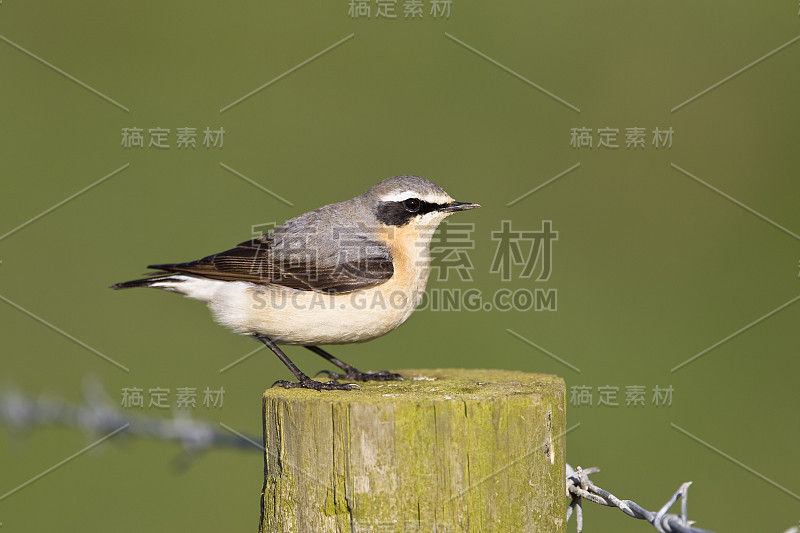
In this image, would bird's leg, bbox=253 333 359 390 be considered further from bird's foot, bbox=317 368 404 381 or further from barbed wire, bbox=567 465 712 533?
barbed wire, bbox=567 465 712 533

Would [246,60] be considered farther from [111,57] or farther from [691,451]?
[691,451]

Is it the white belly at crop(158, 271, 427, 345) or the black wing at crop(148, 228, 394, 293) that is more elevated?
the black wing at crop(148, 228, 394, 293)

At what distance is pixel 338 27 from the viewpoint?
12.0 metres

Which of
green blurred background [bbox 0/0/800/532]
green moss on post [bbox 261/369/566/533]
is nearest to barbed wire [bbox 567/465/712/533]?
green moss on post [bbox 261/369/566/533]

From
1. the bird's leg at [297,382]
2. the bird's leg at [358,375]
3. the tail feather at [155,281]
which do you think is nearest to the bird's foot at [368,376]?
the bird's leg at [358,375]

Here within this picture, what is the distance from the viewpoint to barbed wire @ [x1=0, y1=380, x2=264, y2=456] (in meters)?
5.24

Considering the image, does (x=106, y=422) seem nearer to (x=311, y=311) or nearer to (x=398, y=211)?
(x=311, y=311)

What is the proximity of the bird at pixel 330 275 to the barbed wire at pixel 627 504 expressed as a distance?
66.6 inches

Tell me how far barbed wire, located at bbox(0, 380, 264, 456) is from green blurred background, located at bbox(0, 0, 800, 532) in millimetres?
2109

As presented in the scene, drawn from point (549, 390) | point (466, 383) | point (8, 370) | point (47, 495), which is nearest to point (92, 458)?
point (47, 495)

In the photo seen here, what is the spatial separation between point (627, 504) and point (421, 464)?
948 millimetres

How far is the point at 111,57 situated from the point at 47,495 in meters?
6.83

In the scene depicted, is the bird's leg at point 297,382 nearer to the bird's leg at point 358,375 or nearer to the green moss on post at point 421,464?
the bird's leg at point 358,375

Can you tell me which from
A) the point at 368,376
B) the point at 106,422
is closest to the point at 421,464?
the point at 368,376
